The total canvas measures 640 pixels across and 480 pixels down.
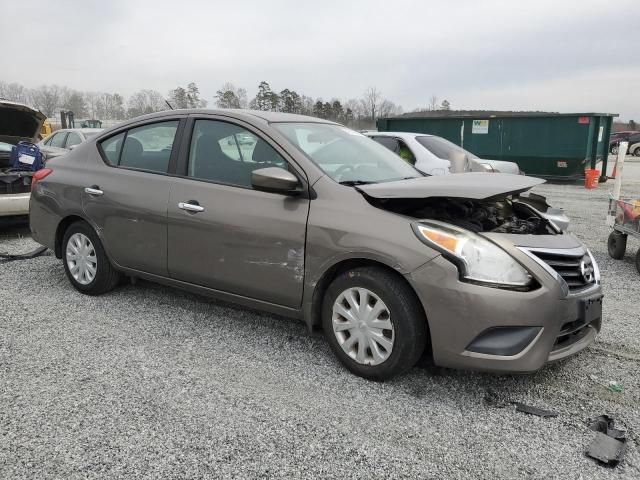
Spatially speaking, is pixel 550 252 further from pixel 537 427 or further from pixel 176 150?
pixel 176 150

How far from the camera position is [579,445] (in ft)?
8.23

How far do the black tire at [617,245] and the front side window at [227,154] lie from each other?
184 inches

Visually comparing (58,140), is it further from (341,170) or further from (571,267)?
(571,267)

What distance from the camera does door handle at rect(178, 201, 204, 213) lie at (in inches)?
145

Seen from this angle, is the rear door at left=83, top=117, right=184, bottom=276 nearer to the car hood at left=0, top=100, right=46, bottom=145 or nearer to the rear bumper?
the rear bumper

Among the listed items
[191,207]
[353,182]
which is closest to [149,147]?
[191,207]

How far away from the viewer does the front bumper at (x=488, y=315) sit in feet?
8.79

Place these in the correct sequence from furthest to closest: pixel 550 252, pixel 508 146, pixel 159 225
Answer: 1. pixel 508 146
2. pixel 159 225
3. pixel 550 252

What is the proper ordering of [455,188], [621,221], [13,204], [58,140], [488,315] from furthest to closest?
[58,140] < [13,204] < [621,221] < [455,188] < [488,315]

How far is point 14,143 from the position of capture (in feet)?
26.1

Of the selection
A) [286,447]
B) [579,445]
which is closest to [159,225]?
[286,447]

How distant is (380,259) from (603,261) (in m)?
4.44

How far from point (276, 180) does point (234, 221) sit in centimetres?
50

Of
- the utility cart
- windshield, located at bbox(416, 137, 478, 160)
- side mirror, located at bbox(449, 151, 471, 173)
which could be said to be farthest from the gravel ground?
windshield, located at bbox(416, 137, 478, 160)
